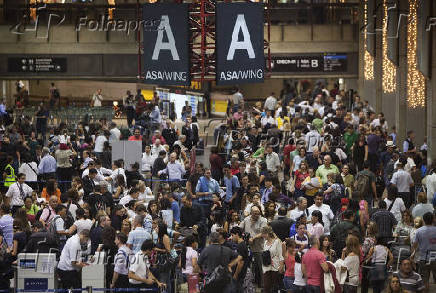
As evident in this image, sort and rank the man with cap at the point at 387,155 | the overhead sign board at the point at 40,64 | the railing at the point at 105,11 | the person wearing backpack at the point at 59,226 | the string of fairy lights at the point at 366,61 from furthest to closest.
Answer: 1. the overhead sign board at the point at 40,64
2. the railing at the point at 105,11
3. the string of fairy lights at the point at 366,61
4. the man with cap at the point at 387,155
5. the person wearing backpack at the point at 59,226

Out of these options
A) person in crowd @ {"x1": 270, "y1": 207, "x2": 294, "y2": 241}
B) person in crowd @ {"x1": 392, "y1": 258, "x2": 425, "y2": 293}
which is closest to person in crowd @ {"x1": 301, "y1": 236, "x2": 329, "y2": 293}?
person in crowd @ {"x1": 392, "y1": 258, "x2": 425, "y2": 293}

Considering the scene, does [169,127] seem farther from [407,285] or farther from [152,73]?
[407,285]

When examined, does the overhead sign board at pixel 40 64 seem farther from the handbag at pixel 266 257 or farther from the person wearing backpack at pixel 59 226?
the handbag at pixel 266 257

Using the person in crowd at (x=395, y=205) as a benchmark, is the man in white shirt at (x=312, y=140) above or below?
above

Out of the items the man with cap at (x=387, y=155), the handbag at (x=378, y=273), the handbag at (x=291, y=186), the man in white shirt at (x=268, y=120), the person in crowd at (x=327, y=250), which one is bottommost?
the handbag at (x=378, y=273)

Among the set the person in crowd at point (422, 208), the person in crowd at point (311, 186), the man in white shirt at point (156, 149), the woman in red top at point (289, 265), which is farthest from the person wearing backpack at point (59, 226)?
the man in white shirt at point (156, 149)

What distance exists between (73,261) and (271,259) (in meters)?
3.25

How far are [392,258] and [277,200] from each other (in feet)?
12.0

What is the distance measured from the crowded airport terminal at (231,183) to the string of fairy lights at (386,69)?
0.07m

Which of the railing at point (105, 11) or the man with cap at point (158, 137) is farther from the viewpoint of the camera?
the railing at point (105, 11)

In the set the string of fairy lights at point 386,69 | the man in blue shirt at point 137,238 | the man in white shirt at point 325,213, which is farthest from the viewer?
the string of fairy lights at point 386,69

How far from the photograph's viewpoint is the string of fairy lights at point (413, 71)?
1141 inches

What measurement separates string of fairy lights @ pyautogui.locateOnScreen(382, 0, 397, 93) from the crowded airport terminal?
74 millimetres

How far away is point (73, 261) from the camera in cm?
1625
